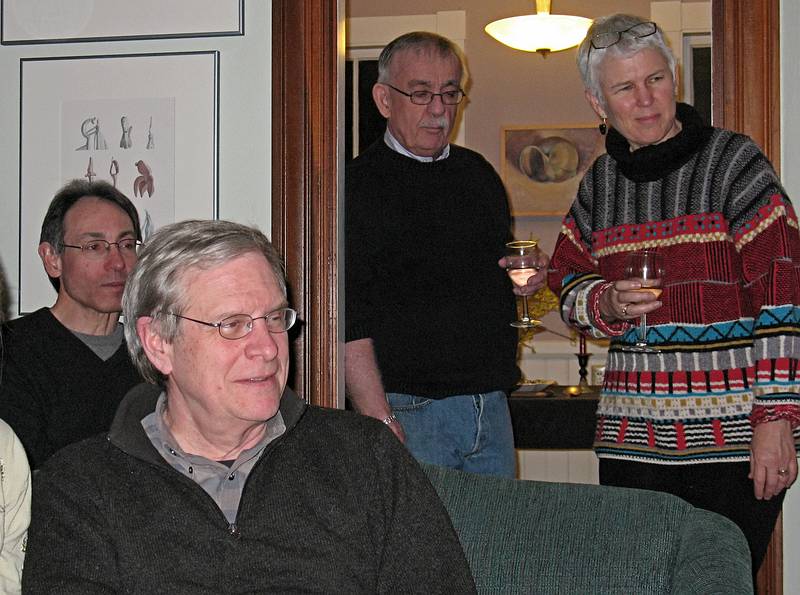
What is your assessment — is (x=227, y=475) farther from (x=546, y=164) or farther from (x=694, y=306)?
(x=546, y=164)

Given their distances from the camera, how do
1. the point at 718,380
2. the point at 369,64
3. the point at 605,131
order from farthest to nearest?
1. the point at 369,64
2. the point at 605,131
3. the point at 718,380

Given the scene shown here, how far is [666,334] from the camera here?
2.12 meters

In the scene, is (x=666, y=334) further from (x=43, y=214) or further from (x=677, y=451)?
(x=43, y=214)

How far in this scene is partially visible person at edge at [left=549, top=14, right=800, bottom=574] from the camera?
2018 millimetres

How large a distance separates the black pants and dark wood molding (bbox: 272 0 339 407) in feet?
3.19

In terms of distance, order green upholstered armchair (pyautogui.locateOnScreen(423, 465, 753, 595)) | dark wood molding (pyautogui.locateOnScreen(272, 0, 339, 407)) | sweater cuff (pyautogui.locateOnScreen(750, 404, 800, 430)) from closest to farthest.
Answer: green upholstered armchair (pyautogui.locateOnScreen(423, 465, 753, 595)), sweater cuff (pyautogui.locateOnScreen(750, 404, 800, 430)), dark wood molding (pyautogui.locateOnScreen(272, 0, 339, 407))

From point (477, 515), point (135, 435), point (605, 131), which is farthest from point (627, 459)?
point (135, 435)

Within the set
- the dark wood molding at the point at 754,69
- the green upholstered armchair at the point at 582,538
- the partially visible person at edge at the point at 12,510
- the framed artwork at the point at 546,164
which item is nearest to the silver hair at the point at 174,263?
the partially visible person at edge at the point at 12,510

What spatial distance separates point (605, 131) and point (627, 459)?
0.79 metres

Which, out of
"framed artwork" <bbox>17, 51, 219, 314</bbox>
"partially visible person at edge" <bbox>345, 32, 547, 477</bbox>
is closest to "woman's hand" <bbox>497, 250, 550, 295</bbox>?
"partially visible person at edge" <bbox>345, 32, 547, 477</bbox>

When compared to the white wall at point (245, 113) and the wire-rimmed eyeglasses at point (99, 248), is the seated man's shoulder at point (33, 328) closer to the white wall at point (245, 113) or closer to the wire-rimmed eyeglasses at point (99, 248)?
the wire-rimmed eyeglasses at point (99, 248)

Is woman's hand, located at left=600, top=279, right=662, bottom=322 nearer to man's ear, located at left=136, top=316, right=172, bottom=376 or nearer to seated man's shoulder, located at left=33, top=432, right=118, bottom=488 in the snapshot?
man's ear, located at left=136, top=316, right=172, bottom=376

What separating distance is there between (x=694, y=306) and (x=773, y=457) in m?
0.35

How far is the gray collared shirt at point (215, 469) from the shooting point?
1665mm
